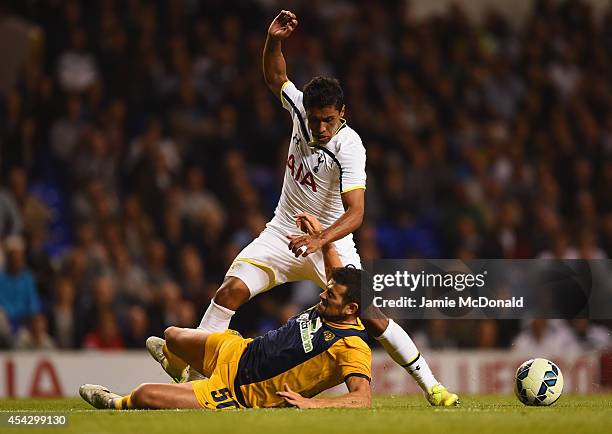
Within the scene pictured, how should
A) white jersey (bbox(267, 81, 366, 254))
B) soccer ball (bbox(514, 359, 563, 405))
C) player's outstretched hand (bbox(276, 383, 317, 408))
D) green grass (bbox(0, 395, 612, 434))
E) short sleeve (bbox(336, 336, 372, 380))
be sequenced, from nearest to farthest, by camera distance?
green grass (bbox(0, 395, 612, 434))
player's outstretched hand (bbox(276, 383, 317, 408))
short sleeve (bbox(336, 336, 372, 380))
white jersey (bbox(267, 81, 366, 254))
soccer ball (bbox(514, 359, 563, 405))

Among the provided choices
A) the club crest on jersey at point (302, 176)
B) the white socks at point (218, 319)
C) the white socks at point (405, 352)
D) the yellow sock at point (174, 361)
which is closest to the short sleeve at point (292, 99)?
Answer: the club crest on jersey at point (302, 176)

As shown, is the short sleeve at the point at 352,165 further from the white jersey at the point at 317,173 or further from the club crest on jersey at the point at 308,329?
the club crest on jersey at the point at 308,329

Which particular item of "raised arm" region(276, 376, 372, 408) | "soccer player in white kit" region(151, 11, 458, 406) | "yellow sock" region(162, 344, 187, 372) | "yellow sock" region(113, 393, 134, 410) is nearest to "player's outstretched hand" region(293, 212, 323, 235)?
"soccer player in white kit" region(151, 11, 458, 406)

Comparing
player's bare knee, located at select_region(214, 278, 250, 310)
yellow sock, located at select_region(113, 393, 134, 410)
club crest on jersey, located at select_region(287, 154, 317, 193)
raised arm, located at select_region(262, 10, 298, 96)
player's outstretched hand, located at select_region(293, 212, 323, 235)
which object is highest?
raised arm, located at select_region(262, 10, 298, 96)

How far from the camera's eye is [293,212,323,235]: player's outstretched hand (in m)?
8.11

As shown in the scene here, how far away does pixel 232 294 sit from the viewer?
8.87 m

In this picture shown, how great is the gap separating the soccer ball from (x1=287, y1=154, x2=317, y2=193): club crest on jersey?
2051mm

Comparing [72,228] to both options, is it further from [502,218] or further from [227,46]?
[502,218]

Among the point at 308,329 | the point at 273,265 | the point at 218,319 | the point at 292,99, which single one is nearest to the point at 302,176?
the point at 292,99

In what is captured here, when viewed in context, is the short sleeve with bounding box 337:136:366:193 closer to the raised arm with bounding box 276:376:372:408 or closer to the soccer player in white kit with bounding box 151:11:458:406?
the soccer player in white kit with bounding box 151:11:458:406

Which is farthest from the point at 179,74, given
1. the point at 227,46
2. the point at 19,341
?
the point at 19,341

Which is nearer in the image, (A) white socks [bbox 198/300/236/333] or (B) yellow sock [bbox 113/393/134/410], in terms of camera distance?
(B) yellow sock [bbox 113/393/134/410]

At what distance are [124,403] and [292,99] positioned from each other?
8.34ft

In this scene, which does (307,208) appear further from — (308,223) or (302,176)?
(308,223)
